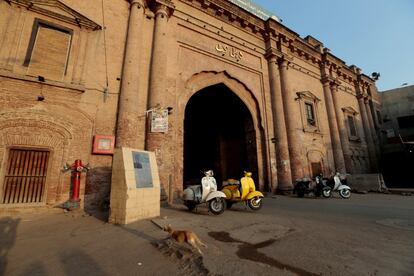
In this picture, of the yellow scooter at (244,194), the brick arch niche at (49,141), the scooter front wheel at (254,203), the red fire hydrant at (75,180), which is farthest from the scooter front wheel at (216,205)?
the brick arch niche at (49,141)

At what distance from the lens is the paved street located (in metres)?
2.58

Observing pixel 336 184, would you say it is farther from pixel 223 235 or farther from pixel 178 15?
pixel 178 15

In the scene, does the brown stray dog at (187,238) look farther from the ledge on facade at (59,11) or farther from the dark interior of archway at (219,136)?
the dark interior of archway at (219,136)

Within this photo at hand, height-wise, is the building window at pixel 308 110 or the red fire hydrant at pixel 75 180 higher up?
the building window at pixel 308 110

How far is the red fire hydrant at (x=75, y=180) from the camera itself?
20.9ft

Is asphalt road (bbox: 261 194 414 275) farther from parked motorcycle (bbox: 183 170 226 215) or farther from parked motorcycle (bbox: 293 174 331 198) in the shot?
parked motorcycle (bbox: 293 174 331 198)

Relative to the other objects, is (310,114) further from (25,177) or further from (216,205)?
(25,177)

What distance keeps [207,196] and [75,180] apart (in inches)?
167

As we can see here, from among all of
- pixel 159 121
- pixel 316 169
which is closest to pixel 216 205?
pixel 159 121

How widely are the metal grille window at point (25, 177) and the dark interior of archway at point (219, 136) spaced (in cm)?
877

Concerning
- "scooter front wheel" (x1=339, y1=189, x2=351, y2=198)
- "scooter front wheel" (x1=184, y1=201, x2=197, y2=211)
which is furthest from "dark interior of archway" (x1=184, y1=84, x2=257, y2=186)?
"scooter front wheel" (x1=184, y1=201, x2=197, y2=211)

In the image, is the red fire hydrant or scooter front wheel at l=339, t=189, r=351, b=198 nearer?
the red fire hydrant

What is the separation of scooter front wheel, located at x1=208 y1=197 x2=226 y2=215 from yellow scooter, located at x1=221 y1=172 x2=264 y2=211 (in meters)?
0.96

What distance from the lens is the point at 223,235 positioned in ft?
13.1
